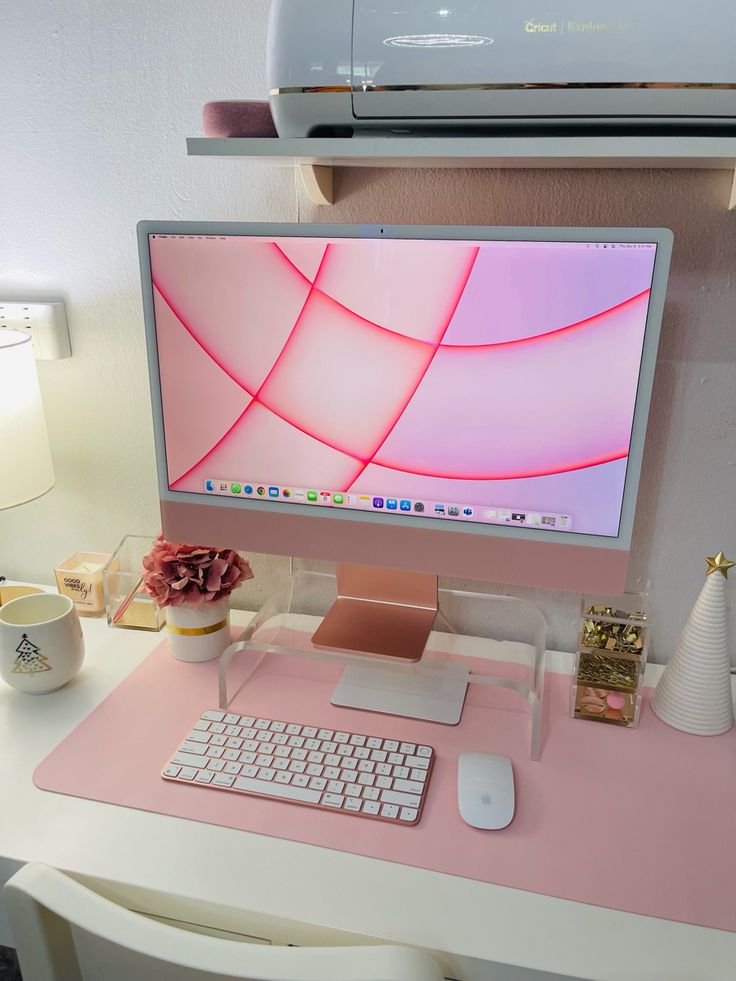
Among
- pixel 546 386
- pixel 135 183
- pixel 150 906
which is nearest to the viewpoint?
pixel 150 906

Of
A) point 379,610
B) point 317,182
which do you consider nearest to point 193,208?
point 317,182

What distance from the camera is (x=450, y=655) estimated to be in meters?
1.12

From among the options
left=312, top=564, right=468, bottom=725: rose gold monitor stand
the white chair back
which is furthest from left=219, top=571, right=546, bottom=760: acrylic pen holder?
the white chair back

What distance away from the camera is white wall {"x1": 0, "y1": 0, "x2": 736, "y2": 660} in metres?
0.96

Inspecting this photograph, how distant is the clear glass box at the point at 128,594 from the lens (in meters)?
1.18

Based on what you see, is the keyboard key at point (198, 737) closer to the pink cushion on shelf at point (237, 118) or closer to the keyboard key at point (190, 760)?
the keyboard key at point (190, 760)

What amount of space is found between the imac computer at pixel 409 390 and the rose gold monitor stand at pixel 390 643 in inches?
0.5

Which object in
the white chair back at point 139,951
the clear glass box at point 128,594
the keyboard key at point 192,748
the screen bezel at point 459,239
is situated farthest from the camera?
the clear glass box at point 128,594

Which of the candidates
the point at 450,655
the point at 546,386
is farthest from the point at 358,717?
the point at 546,386

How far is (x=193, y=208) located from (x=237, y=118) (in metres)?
0.28

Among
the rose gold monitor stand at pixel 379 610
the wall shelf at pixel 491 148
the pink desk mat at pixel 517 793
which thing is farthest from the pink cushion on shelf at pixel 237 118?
the pink desk mat at pixel 517 793

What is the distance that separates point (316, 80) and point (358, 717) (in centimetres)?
71

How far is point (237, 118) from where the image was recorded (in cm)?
83

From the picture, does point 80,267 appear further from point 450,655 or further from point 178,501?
point 450,655
